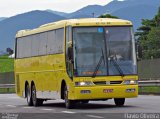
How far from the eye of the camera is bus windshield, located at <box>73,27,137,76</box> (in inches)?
882

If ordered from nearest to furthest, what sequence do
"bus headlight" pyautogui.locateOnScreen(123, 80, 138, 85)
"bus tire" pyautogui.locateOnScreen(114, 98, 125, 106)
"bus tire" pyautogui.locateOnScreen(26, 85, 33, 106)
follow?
"bus headlight" pyautogui.locateOnScreen(123, 80, 138, 85)
"bus tire" pyautogui.locateOnScreen(114, 98, 125, 106)
"bus tire" pyautogui.locateOnScreen(26, 85, 33, 106)

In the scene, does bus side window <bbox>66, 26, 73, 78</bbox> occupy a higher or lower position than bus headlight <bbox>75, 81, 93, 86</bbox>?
higher

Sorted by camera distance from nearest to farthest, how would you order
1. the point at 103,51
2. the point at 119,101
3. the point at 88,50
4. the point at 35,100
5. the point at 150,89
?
the point at 88,50 < the point at 103,51 < the point at 119,101 < the point at 35,100 < the point at 150,89

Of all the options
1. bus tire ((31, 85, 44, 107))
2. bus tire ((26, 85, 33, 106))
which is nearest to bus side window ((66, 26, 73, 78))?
bus tire ((31, 85, 44, 107))

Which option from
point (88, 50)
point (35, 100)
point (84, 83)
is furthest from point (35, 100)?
point (88, 50)

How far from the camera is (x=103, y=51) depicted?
74.1 feet

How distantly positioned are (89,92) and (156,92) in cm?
1448

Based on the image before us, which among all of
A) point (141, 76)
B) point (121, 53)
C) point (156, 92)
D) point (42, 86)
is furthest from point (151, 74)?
point (121, 53)

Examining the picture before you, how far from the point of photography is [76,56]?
22.4 meters

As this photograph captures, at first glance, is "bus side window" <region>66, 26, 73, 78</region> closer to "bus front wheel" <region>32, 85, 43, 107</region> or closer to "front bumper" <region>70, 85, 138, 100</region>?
"front bumper" <region>70, 85, 138, 100</region>

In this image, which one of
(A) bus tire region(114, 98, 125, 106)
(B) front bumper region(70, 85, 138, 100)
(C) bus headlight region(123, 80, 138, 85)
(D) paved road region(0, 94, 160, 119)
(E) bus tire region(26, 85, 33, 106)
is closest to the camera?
(D) paved road region(0, 94, 160, 119)

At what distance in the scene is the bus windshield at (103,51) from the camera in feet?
73.5

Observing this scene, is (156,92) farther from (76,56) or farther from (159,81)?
(76,56)

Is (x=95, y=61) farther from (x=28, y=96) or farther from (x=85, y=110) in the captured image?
(x=28, y=96)
